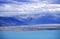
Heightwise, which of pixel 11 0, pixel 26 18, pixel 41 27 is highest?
pixel 11 0

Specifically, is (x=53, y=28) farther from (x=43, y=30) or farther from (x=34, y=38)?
(x=34, y=38)

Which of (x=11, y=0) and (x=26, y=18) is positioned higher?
(x=11, y=0)

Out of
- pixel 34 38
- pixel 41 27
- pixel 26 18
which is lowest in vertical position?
pixel 34 38

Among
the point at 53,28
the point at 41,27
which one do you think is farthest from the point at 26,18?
the point at 53,28

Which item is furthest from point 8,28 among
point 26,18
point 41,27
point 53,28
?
point 53,28

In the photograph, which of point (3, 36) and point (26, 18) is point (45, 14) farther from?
point (3, 36)

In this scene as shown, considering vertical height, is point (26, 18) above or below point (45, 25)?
above
